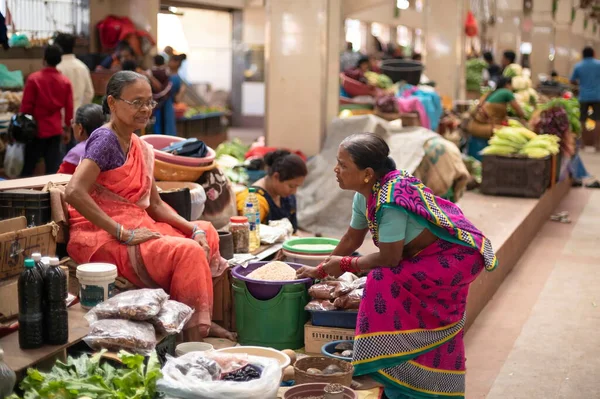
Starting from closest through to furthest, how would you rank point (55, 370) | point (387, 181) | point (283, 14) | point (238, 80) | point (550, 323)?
point (55, 370) < point (387, 181) < point (550, 323) < point (283, 14) < point (238, 80)

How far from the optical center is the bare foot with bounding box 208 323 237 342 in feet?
14.9

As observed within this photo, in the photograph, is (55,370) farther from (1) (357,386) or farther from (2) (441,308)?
(2) (441,308)

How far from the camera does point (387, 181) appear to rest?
375cm

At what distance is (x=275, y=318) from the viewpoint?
14.6ft

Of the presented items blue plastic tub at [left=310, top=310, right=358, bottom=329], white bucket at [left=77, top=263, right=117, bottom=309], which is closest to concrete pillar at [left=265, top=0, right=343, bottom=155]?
blue plastic tub at [left=310, top=310, right=358, bottom=329]

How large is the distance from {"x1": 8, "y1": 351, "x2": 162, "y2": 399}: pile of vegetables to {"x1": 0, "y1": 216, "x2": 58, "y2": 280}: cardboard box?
64 cm

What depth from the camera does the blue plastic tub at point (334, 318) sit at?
14.1ft

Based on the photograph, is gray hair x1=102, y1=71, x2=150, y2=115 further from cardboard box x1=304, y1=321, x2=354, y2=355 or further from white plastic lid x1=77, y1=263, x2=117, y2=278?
cardboard box x1=304, y1=321, x2=354, y2=355

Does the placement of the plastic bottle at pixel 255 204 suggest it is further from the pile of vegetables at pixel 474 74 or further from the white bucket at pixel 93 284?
the pile of vegetables at pixel 474 74

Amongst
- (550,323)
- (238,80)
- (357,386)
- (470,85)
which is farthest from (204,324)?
(238,80)

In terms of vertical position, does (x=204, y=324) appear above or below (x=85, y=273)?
below

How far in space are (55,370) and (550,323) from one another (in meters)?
4.04

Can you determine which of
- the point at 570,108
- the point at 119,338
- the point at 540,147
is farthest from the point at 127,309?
the point at 570,108

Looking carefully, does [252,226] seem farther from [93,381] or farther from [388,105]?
[388,105]
